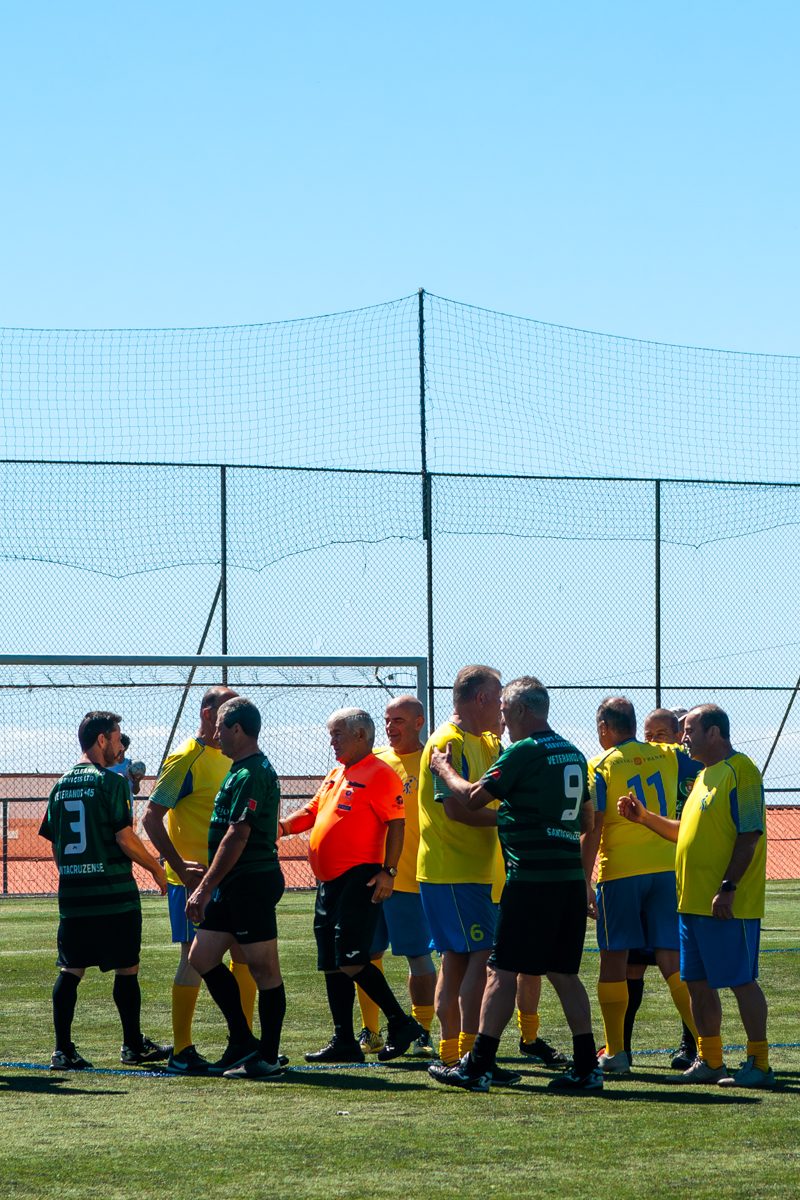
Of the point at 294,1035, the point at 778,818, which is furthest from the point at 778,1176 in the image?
the point at 778,818

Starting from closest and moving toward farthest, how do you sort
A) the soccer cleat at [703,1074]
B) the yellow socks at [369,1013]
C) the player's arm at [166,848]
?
the soccer cleat at [703,1074], the player's arm at [166,848], the yellow socks at [369,1013]

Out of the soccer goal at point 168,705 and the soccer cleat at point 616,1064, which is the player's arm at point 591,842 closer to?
the soccer cleat at point 616,1064

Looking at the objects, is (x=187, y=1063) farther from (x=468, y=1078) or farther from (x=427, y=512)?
(x=427, y=512)

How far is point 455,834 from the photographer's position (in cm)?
746

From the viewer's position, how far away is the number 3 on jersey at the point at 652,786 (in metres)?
7.89

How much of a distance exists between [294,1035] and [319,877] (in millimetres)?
1356

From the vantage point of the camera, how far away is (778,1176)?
5188 millimetres

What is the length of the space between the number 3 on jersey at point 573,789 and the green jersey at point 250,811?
136 centimetres

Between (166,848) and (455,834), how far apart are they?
1.45 meters

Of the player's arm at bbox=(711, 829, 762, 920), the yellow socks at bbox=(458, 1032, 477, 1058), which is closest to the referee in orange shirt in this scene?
the yellow socks at bbox=(458, 1032, 477, 1058)

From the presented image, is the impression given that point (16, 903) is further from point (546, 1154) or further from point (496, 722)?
point (546, 1154)

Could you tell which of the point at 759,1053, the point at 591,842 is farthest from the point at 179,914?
the point at 759,1053

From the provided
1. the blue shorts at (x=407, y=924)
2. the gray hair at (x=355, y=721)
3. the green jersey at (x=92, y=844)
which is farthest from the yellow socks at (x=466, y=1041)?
the green jersey at (x=92, y=844)

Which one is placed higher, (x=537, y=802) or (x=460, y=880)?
(x=537, y=802)
